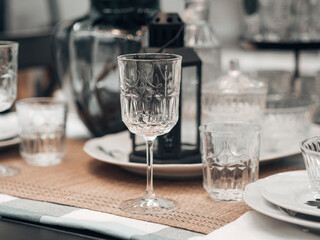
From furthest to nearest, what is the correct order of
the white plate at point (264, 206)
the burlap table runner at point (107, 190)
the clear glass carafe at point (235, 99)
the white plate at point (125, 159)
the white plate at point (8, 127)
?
the white plate at point (8, 127) → the clear glass carafe at point (235, 99) → the white plate at point (125, 159) → the burlap table runner at point (107, 190) → the white plate at point (264, 206)

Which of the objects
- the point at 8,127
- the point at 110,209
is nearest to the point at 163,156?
the point at 110,209

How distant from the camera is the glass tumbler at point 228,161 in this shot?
854 mm

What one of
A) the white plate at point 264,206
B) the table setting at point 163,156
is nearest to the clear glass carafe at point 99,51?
the table setting at point 163,156

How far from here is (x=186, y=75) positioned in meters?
1.10

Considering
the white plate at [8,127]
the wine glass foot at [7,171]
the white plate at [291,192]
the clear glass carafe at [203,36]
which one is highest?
the clear glass carafe at [203,36]

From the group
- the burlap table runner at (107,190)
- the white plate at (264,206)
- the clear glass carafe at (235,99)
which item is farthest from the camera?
the clear glass carafe at (235,99)

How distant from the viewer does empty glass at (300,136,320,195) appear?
2.28ft

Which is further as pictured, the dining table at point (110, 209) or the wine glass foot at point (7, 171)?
the wine glass foot at point (7, 171)

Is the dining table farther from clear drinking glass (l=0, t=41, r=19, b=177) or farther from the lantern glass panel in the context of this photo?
the lantern glass panel

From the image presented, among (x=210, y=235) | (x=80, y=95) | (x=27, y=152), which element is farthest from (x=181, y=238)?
(x=80, y=95)

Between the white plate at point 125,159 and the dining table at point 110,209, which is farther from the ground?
the white plate at point 125,159

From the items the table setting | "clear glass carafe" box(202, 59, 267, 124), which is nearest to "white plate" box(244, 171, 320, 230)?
the table setting

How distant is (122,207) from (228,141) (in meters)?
0.19

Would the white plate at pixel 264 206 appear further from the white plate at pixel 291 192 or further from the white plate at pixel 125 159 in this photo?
the white plate at pixel 125 159
